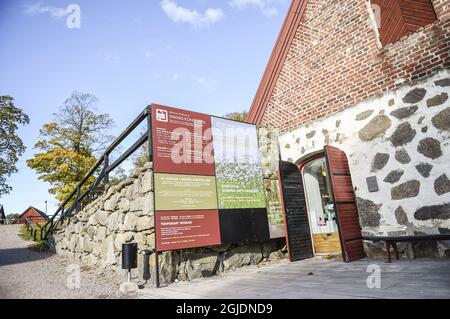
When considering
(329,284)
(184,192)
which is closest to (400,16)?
(329,284)

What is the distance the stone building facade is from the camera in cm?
496

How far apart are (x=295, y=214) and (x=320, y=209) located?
100 cm

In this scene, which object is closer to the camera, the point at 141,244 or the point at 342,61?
the point at 141,244

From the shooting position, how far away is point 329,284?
147 inches

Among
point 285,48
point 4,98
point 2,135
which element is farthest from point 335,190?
point 4,98

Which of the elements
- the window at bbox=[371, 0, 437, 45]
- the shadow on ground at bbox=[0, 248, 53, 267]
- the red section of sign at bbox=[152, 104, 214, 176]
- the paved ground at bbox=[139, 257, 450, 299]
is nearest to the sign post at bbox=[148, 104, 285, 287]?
the red section of sign at bbox=[152, 104, 214, 176]

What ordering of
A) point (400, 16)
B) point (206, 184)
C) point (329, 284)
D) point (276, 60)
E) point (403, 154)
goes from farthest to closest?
point (276, 60)
point (206, 184)
point (400, 16)
point (403, 154)
point (329, 284)

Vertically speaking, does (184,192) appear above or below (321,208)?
above

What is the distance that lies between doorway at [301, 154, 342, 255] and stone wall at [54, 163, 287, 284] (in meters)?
0.90

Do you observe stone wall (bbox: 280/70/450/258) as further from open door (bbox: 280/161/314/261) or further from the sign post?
the sign post

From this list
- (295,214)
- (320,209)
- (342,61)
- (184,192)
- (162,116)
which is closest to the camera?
(184,192)

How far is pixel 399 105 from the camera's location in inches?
214

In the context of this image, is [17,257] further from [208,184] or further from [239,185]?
[239,185]

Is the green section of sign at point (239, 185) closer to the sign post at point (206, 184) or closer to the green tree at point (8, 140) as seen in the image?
the sign post at point (206, 184)
